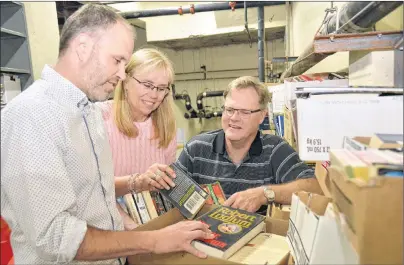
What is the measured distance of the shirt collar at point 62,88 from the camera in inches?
32.7

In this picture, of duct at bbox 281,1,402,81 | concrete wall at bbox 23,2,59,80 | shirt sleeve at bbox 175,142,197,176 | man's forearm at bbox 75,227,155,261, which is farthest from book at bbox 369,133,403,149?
concrete wall at bbox 23,2,59,80

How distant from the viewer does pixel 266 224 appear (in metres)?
1.17

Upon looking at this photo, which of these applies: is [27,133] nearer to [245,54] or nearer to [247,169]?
[247,169]

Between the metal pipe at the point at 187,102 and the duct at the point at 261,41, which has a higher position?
the duct at the point at 261,41

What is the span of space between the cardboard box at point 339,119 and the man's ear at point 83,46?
62 centimetres

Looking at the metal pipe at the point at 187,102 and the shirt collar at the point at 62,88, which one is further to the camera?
the metal pipe at the point at 187,102

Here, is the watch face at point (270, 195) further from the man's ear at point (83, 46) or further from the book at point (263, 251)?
the man's ear at point (83, 46)

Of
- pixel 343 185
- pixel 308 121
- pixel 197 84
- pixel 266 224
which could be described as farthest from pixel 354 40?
pixel 197 84

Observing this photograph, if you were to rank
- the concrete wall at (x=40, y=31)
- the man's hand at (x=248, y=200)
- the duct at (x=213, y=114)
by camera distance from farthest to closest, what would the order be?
the duct at (x=213, y=114)
the concrete wall at (x=40, y=31)
the man's hand at (x=248, y=200)

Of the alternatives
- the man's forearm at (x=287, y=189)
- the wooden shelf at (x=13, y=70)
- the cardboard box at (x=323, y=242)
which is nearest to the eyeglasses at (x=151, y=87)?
the man's forearm at (x=287, y=189)

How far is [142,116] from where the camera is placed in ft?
5.59

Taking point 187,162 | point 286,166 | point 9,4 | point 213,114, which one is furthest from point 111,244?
point 213,114

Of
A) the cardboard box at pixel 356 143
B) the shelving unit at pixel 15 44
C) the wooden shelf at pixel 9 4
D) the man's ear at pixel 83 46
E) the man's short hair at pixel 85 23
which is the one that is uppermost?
the wooden shelf at pixel 9 4

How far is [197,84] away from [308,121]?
6.73m
